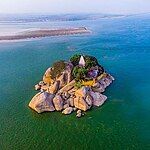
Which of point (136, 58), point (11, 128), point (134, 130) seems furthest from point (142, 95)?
point (136, 58)

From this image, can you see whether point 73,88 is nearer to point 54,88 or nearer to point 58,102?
point 54,88

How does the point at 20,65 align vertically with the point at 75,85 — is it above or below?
below

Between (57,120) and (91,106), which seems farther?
(91,106)

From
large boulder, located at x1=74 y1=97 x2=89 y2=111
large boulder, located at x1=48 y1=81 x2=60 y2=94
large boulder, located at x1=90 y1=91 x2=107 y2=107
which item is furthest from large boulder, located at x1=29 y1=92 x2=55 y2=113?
large boulder, located at x1=90 y1=91 x2=107 y2=107

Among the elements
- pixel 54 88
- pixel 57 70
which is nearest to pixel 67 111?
pixel 54 88

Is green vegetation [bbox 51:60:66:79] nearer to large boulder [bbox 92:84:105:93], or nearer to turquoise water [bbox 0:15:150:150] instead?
turquoise water [bbox 0:15:150:150]

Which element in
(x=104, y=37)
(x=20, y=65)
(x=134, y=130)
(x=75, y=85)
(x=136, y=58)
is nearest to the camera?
(x=134, y=130)

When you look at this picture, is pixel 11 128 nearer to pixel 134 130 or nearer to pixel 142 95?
pixel 134 130
